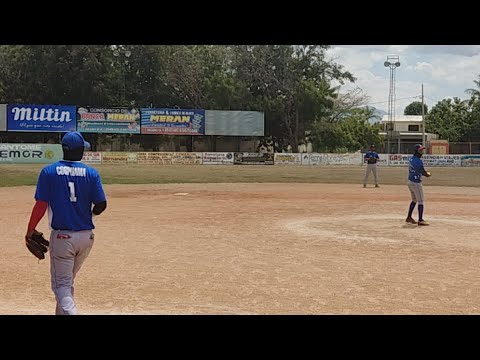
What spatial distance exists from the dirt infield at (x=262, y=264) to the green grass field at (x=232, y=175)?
50.7 ft

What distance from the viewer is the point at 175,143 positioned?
60.2 m

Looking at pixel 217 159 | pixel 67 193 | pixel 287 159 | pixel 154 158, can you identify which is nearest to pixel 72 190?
pixel 67 193

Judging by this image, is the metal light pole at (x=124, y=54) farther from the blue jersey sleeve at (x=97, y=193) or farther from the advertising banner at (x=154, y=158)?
the blue jersey sleeve at (x=97, y=193)

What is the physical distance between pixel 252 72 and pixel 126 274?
59.6m

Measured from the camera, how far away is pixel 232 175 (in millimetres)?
38625

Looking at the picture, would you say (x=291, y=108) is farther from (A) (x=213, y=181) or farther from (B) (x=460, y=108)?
(A) (x=213, y=181)

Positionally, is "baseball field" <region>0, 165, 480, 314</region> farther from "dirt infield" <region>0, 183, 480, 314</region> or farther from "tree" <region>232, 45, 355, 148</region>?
"tree" <region>232, 45, 355, 148</region>

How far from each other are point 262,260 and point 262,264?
13.6 inches

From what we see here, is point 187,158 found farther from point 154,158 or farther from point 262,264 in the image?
point 262,264

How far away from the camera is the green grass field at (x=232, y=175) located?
112 feet

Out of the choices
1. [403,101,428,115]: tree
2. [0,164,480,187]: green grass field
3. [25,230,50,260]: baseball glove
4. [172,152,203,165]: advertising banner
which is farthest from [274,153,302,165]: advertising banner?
[403,101,428,115]: tree
